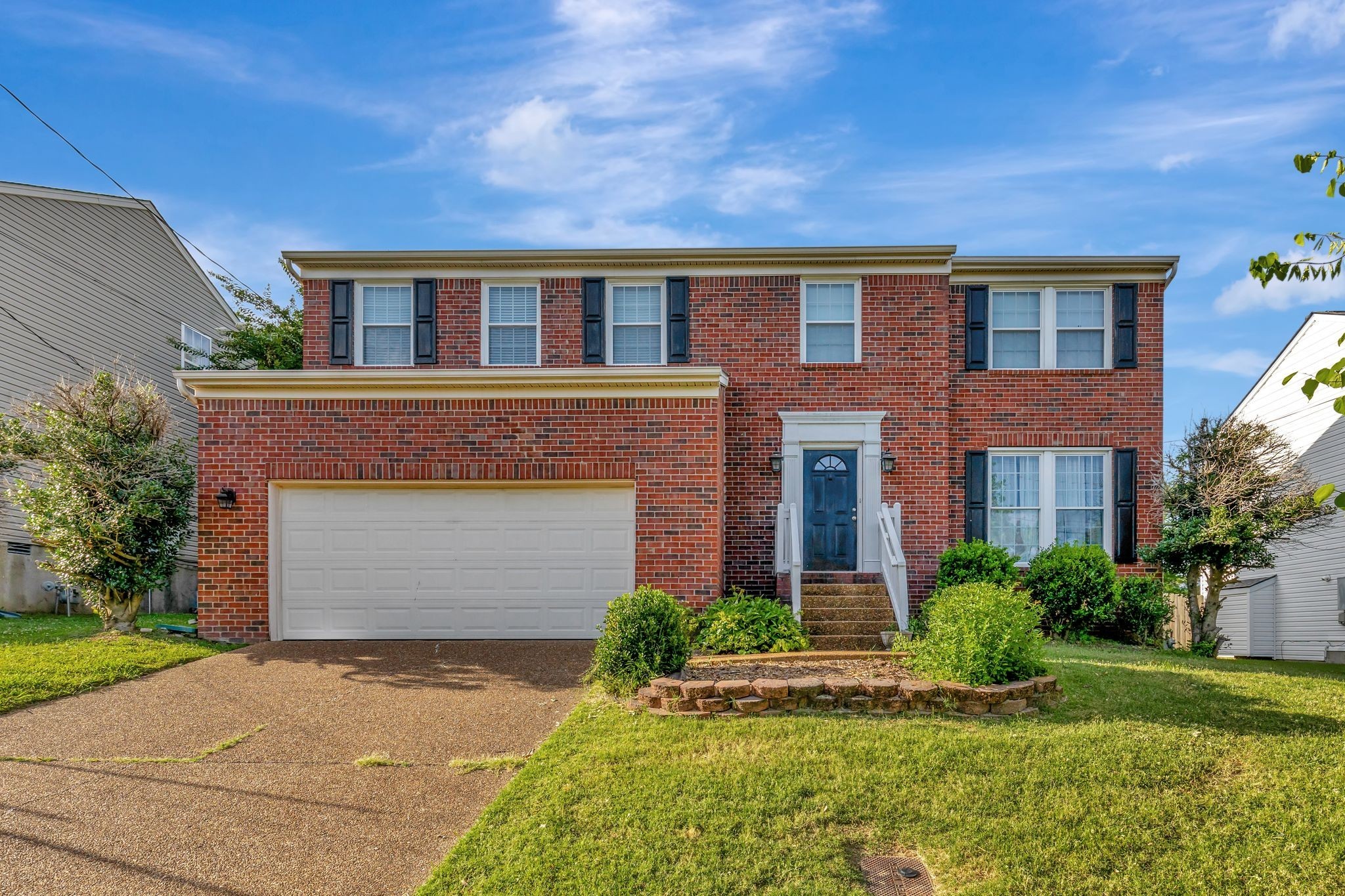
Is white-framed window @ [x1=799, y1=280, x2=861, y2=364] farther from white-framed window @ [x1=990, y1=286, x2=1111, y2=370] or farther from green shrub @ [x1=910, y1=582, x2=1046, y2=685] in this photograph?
green shrub @ [x1=910, y1=582, x2=1046, y2=685]

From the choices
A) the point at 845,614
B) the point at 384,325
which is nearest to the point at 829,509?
the point at 845,614

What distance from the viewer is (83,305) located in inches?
672

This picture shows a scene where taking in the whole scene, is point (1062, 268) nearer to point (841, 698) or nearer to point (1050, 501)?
point (1050, 501)

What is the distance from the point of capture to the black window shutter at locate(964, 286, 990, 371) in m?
12.9

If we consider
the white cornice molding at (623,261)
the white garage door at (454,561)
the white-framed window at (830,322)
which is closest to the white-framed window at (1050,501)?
the white-framed window at (830,322)

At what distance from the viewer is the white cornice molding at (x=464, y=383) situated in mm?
10516

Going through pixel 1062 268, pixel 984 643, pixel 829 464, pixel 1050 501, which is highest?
pixel 1062 268

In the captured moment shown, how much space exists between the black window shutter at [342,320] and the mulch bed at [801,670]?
8007 millimetres

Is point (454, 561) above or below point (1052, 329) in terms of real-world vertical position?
below

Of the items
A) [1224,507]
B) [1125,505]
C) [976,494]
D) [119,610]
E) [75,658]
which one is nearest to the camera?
[75,658]

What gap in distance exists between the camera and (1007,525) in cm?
1288

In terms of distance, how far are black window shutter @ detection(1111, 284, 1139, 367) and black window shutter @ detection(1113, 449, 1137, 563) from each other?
4.62 feet

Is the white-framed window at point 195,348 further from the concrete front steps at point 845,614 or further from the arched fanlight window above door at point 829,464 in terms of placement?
the concrete front steps at point 845,614

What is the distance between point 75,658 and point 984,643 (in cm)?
948
